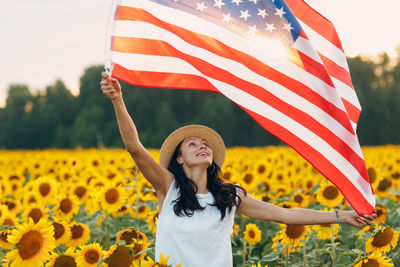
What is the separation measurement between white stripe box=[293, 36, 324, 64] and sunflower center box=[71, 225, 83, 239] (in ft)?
8.80

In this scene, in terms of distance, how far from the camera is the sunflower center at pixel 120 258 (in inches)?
117

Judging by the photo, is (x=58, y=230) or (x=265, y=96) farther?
(x=58, y=230)

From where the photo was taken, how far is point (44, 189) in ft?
22.6

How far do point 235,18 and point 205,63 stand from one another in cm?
46

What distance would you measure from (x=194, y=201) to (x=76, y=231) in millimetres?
1762

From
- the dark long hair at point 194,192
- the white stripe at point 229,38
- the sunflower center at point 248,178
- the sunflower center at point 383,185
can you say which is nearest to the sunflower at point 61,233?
the dark long hair at point 194,192

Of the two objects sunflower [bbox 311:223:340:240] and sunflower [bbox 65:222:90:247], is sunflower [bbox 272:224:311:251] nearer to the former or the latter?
sunflower [bbox 311:223:340:240]

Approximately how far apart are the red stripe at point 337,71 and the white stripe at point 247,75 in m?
0.55

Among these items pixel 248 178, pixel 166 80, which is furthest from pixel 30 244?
pixel 248 178

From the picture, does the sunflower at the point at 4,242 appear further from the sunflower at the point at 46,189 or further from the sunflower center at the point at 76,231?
the sunflower at the point at 46,189

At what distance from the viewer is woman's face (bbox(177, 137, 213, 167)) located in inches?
146

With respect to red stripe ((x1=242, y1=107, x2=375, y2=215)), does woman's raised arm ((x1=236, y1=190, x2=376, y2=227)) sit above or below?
below

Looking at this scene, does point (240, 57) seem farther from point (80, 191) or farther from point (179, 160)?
point (80, 191)

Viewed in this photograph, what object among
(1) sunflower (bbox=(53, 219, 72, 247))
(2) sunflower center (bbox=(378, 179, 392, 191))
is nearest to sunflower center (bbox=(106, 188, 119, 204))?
(1) sunflower (bbox=(53, 219, 72, 247))
